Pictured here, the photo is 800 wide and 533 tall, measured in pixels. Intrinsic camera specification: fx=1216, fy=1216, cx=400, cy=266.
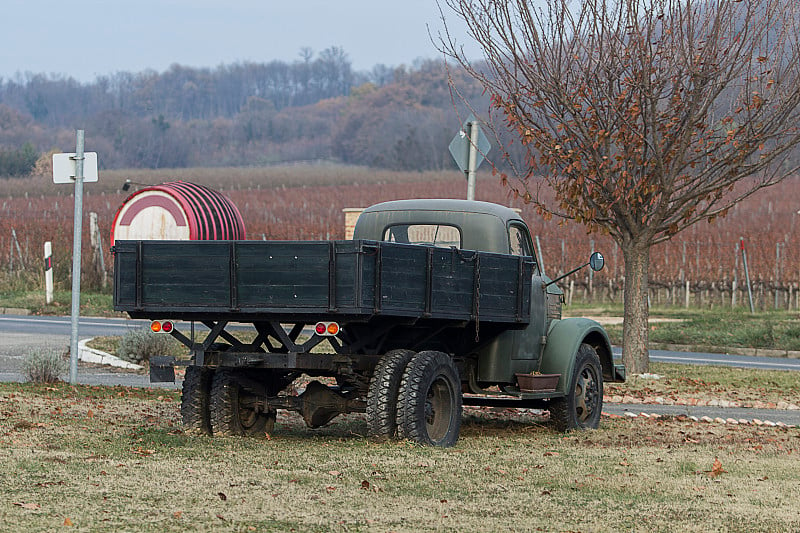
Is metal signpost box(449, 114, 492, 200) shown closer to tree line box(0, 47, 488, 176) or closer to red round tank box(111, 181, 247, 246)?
red round tank box(111, 181, 247, 246)

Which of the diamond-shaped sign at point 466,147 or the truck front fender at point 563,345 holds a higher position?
the diamond-shaped sign at point 466,147

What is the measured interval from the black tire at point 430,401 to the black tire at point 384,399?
6 cm

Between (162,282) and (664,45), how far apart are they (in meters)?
9.37

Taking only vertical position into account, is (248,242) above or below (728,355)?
above

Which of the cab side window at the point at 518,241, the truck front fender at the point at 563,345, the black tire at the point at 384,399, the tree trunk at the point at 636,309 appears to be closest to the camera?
the black tire at the point at 384,399

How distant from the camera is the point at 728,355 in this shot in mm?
23422

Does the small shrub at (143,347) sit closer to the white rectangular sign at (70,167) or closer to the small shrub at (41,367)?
the small shrub at (41,367)

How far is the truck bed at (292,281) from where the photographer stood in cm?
898

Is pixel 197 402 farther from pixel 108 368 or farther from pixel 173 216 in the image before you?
pixel 173 216

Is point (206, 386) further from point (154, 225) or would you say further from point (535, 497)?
point (154, 225)

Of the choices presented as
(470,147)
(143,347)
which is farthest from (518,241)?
(143,347)

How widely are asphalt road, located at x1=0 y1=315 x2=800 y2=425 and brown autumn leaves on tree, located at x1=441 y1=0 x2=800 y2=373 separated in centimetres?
358

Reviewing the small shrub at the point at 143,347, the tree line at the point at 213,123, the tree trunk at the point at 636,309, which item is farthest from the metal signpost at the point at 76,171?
the tree line at the point at 213,123

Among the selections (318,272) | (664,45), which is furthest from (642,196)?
(318,272)
